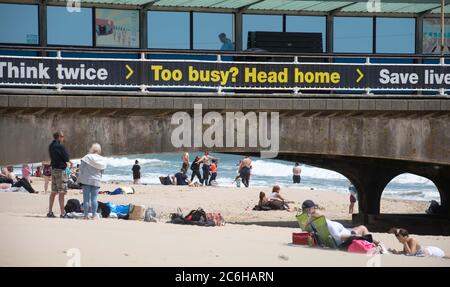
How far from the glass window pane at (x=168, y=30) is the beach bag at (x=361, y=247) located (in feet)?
34.2

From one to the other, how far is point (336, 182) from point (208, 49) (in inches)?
1408

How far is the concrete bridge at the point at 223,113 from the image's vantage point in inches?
826

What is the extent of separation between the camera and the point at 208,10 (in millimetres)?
25969

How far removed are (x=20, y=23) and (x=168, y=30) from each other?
12.3ft

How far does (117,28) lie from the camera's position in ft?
82.7

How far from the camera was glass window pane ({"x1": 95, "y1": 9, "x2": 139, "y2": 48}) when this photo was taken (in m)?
24.8

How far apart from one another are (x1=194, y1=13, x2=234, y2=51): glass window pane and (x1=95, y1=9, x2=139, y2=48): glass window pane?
1665mm

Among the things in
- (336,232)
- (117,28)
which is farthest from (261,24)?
(336,232)

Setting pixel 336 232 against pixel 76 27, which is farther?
pixel 76 27

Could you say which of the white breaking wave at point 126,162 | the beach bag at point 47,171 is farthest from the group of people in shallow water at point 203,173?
the white breaking wave at point 126,162

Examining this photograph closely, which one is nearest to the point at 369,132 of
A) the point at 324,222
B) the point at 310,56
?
the point at 310,56

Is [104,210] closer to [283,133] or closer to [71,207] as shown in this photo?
[71,207]
